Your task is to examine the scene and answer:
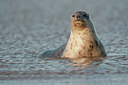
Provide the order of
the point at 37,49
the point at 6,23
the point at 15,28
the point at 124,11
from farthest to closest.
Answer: the point at 124,11 → the point at 6,23 → the point at 15,28 → the point at 37,49

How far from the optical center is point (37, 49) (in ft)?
35.2

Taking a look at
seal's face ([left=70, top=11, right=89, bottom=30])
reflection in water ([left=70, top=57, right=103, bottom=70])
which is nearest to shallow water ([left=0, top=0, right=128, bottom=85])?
reflection in water ([left=70, top=57, right=103, bottom=70])

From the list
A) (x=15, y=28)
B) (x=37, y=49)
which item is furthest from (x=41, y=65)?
(x=15, y=28)

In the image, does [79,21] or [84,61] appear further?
[79,21]

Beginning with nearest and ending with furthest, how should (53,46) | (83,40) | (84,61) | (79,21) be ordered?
(84,61) < (79,21) < (83,40) < (53,46)

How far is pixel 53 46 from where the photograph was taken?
11125 mm

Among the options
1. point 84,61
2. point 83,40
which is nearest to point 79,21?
point 83,40

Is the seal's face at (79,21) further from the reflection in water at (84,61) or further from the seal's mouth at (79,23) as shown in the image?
the reflection in water at (84,61)

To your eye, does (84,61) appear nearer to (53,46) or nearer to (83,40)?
(83,40)

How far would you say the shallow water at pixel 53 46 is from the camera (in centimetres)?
704

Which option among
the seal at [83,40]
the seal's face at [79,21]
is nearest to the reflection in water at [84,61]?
the seal at [83,40]

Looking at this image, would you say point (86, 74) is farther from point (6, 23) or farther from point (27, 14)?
point (27, 14)

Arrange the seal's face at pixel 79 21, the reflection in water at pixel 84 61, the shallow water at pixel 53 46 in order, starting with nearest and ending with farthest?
the shallow water at pixel 53 46 < the reflection in water at pixel 84 61 < the seal's face at pixel 79 21

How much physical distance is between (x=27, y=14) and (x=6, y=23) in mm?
3492
